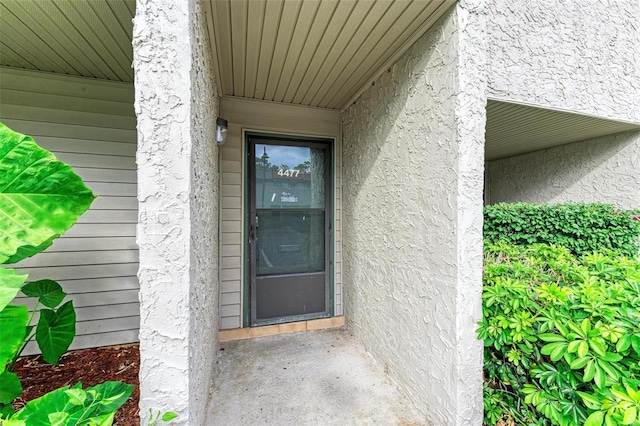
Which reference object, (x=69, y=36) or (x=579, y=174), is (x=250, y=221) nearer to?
(x=69, y=36)

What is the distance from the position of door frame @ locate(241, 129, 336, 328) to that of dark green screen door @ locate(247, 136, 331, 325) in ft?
0.04

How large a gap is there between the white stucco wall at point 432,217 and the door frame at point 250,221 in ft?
2.68

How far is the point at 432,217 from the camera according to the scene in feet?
6.06

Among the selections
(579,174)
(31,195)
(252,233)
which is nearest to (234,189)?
(252,233)

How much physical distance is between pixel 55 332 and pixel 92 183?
1.44m

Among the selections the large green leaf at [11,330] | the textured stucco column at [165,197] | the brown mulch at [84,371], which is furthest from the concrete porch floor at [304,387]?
the large green leaf at [11,330]

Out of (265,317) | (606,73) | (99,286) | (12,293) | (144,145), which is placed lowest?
(265,317)

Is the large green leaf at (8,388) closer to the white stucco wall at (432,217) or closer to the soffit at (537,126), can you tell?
the white stucco wall at (432,217)

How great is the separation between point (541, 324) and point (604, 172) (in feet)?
14.8

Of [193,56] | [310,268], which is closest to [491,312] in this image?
[310,268]

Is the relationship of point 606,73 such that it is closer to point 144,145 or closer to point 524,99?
point 524,99

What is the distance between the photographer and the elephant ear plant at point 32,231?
883 mm

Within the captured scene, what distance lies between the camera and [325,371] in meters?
2.42

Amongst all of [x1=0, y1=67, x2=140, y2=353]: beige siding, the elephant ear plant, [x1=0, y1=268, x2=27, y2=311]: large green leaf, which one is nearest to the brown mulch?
[x1=0, y1=67, x2=140, y2=353]: beige siding
